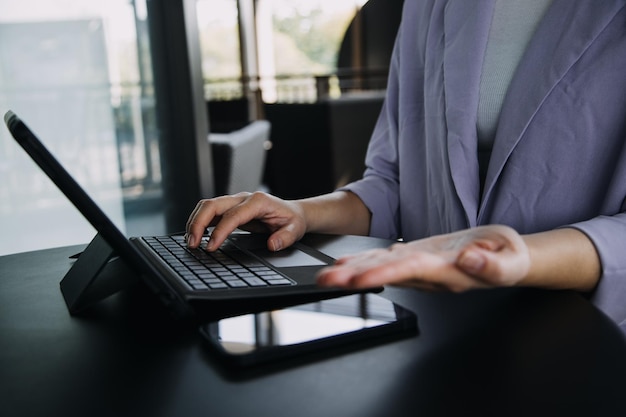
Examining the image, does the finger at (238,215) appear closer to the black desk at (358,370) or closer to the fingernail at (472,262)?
the black desk at (358,370)

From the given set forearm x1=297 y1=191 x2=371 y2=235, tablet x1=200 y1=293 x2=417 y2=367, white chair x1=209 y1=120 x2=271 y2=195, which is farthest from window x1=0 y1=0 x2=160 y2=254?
tablet x1=200 y1=293 x2=417 y2=367

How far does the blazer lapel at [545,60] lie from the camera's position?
0.86 metres

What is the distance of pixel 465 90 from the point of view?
100 centimetres

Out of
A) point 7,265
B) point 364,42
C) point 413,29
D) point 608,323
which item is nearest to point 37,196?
point 7,265

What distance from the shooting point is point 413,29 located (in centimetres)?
116

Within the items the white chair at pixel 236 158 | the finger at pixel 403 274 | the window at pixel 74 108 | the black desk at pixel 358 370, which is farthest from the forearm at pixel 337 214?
the white chair at pixel 236 158

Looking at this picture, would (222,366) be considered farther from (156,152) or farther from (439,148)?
(156,152)

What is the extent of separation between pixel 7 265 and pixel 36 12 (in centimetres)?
152

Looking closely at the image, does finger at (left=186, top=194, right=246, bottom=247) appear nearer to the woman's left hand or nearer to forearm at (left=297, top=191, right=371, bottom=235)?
forearm at (left=297, top=191, right=371, bottom=235)

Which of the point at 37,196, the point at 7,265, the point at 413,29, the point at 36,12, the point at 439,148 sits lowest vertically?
the point at 37,196

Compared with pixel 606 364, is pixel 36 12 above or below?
above

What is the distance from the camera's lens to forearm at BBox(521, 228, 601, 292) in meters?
0.64

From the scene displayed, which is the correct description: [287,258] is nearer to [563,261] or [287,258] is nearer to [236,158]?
[563,261]

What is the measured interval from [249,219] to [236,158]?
2238 millimetres
